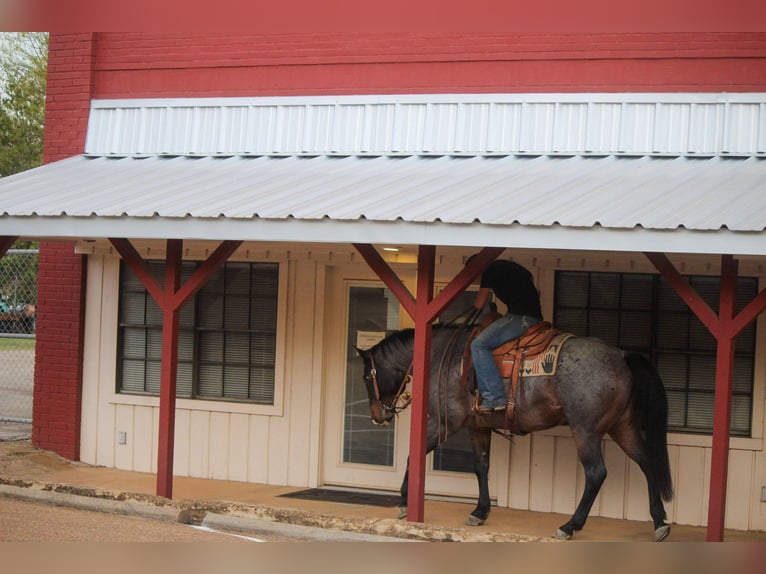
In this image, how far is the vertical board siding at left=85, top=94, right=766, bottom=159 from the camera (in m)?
9.88

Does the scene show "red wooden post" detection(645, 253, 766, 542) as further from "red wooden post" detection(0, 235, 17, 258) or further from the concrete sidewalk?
"red wooden post" detection(0, 235, 17, 258)

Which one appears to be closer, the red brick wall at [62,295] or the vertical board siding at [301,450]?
the vertical board siding at [301,450]

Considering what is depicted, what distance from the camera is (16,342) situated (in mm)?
25406

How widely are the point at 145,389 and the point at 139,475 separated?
3.09ft

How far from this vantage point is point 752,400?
9.48 m

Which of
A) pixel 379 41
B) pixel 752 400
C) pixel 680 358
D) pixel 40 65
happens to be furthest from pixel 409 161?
pixel 40 65

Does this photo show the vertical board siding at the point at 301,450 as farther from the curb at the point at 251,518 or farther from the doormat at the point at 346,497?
the curb at the point at 251,518

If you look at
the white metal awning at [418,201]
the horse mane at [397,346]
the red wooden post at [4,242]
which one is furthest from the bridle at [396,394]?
the red wooden post at [4,242]

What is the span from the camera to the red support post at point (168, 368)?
9.42m

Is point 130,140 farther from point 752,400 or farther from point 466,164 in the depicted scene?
point 752,400

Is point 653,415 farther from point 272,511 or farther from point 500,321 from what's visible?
point 272,511

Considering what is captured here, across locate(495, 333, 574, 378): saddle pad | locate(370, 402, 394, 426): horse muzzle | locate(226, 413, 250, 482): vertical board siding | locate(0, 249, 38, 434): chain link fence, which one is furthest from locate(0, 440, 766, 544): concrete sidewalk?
locate(0, 249, 38, 434): chain link fence

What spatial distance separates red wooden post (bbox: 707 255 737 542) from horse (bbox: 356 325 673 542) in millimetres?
876

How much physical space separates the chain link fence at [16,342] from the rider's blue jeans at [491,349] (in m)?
5.78
